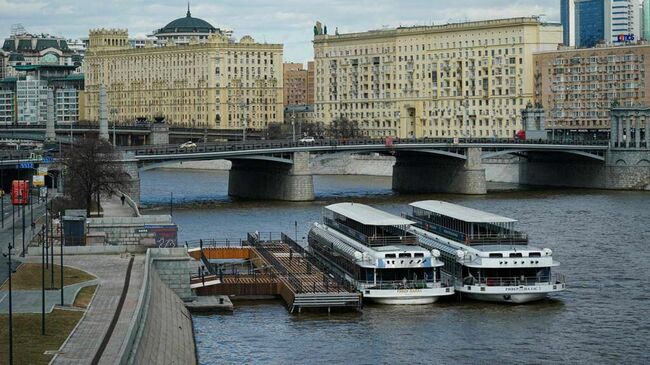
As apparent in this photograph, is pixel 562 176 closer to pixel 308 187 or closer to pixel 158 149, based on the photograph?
pixel 308 187

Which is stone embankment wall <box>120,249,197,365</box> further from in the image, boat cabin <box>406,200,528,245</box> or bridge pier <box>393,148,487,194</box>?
bridge pier <box>393,148,487,194</box>

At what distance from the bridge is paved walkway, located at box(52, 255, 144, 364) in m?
63.9

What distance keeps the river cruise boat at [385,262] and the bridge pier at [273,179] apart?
54.8m

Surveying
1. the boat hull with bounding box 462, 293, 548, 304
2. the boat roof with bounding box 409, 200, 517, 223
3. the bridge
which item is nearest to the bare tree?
the boat roof with bounding box 409, 200, 517, 223

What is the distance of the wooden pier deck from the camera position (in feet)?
209

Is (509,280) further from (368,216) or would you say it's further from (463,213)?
(368,216)

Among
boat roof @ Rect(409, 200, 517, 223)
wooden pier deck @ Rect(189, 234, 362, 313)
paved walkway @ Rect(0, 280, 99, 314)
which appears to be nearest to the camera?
paved walkway @ Rect(0, 280, 99, 314)

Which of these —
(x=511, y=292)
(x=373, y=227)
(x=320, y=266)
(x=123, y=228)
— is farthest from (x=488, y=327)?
(x=123, y=228)

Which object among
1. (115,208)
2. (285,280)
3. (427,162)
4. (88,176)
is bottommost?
(285,280)

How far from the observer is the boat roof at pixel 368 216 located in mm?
71750

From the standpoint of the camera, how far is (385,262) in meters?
65.7

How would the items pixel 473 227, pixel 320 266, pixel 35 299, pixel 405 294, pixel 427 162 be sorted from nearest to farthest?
pixel 35 299 → pixel 405 294 → pixel 473 227 → pixel 320 266 → pixel 427 162

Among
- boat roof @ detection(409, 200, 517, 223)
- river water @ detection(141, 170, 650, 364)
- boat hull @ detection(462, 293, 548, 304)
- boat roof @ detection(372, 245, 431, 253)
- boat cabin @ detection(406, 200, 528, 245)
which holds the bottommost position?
river water @ detection(141, 170, 650, 364)

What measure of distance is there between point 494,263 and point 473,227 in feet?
19.3
